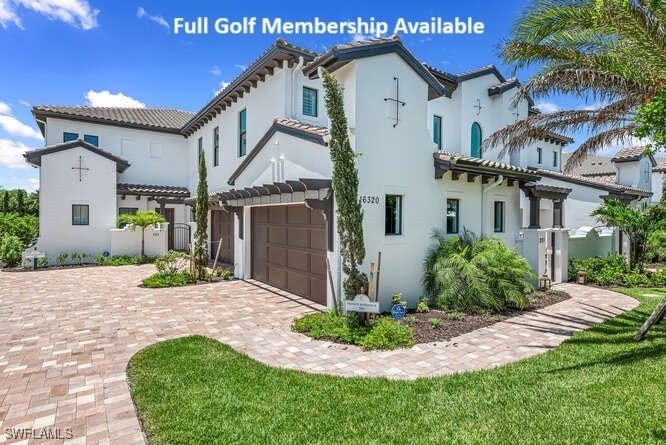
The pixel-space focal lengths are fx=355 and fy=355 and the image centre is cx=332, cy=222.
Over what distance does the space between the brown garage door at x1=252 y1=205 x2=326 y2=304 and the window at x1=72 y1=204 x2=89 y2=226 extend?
1132 cm

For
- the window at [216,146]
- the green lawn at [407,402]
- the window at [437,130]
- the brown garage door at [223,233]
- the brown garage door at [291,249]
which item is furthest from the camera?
the window at [216,146]

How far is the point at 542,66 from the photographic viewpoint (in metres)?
8.61

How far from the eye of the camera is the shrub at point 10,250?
1702 cm

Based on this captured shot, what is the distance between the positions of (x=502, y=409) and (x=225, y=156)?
54.6 ft

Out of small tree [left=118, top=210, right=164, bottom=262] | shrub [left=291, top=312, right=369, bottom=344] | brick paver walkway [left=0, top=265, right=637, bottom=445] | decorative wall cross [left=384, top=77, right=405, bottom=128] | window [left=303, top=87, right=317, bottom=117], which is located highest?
window [left=303, top=87, right=317, bottom=117]

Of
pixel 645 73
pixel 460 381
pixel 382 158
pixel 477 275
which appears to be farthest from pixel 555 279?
pixel 460 381

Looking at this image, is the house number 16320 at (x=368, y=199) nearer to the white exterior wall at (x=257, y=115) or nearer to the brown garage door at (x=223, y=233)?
the white exterior wall at (x=257, y=115)

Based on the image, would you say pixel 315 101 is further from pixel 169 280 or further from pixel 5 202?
pixel 5 202

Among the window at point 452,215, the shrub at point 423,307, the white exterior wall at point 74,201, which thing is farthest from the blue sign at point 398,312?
the white exterior wall at point 74,201

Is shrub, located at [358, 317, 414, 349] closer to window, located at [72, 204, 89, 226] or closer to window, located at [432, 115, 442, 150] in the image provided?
window, located at [432, 115, 442, 150]

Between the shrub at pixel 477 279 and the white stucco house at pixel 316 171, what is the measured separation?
699mm

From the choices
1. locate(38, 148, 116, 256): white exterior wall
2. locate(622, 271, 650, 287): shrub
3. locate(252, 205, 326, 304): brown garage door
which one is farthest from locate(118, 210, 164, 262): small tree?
locate(622, 271, 650, 287): shrub

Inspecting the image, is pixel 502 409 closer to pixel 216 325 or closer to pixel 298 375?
pixel 298 375

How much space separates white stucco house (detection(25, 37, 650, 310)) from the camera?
354 inches
